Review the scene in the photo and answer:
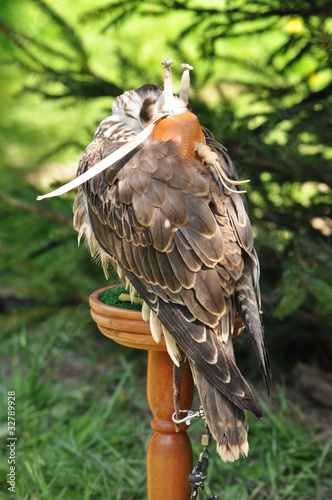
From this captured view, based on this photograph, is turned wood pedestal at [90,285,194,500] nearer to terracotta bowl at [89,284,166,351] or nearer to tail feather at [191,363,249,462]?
terracotta bowl at [89,284,166,351]

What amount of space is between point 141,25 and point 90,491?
5.34 meters

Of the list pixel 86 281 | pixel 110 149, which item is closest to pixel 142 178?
pixel 110 149

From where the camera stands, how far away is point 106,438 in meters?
2.60

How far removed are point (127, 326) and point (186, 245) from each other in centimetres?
31

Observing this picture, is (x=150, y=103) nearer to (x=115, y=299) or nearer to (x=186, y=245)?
(x=186, y=245)

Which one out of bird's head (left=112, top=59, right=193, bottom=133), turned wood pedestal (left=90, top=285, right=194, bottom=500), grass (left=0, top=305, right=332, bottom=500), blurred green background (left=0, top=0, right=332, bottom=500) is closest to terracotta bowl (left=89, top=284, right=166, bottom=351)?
turned wood pedestal (left=90, top=285, right=194, bottom=500)

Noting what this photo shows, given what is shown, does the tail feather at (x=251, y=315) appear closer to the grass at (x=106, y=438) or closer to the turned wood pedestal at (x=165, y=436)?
the turned wood pedestal at (x=165, y=436)

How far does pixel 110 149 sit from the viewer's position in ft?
5.03

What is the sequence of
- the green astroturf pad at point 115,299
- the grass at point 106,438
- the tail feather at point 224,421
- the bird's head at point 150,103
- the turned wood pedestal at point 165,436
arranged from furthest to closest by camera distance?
the grass at point 106,438 → the green astroturf pad at point 115,299 → the turned wood pedestal at point 165,436 → the bird's head at point 150,103 → the tail feather at point 224,421

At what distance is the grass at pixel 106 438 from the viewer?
2254mm

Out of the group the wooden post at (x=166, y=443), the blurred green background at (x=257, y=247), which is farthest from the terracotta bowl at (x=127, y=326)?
the blurred green background at (x=257, y=247)

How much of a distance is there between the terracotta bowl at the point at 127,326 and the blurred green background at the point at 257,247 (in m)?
0.76

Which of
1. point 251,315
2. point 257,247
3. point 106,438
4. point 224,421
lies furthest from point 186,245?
point 106,438

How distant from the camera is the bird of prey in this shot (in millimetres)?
1320
